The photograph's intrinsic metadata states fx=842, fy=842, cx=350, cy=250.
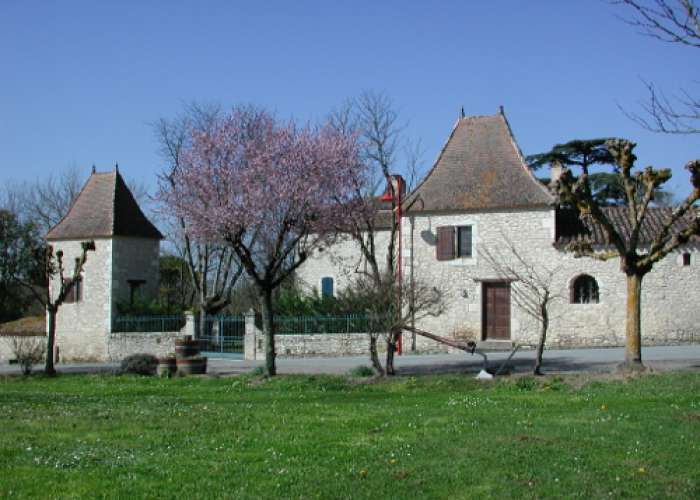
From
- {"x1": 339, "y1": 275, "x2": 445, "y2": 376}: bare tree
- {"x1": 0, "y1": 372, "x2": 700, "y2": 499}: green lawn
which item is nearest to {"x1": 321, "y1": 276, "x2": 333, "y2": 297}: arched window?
{"x1": 339, "y1": 275, "x2": 445, "y2": 376}: bare tree

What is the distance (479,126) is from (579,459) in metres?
24.3

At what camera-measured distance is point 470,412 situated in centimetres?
1154

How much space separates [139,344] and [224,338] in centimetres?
447

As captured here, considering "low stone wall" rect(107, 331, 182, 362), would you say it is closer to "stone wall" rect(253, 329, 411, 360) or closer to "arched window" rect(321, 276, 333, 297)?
"stone wall" rect(253, 329, 411, 360)

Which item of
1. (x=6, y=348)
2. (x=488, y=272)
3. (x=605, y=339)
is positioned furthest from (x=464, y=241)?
(x=6, y=348)

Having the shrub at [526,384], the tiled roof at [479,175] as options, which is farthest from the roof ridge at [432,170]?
the shrub at [526,384]

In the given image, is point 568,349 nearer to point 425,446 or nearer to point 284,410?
point 284,410

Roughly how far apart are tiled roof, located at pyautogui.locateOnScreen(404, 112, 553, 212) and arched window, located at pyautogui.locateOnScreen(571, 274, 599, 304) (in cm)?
281

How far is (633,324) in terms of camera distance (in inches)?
637

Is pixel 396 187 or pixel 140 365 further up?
pixel 396 187

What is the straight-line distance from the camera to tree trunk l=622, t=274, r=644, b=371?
1611cm

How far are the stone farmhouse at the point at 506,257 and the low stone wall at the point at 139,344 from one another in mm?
6826

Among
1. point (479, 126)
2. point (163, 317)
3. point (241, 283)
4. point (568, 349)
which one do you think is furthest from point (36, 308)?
point (568, 349)

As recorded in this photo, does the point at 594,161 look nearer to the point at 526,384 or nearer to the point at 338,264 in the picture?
the point at 338,264
